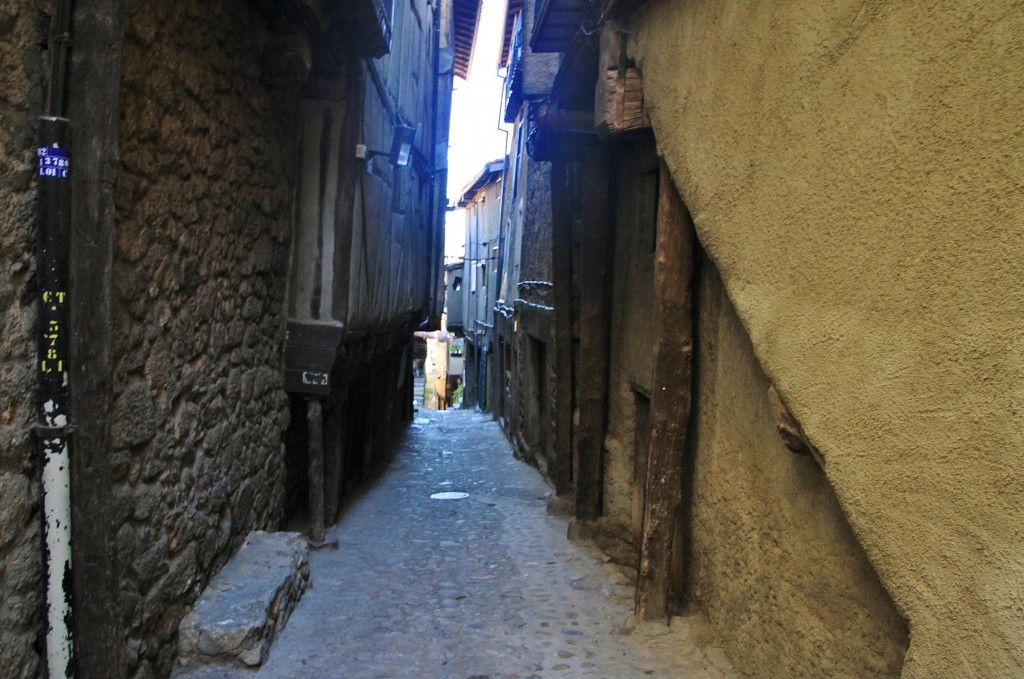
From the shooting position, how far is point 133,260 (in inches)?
122

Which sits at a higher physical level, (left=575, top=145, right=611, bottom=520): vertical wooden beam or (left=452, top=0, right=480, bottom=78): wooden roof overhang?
(left=452, top=0, right=480, bottom=78): wooden roof overhang

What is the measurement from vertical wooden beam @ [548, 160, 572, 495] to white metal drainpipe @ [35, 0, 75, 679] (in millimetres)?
5262

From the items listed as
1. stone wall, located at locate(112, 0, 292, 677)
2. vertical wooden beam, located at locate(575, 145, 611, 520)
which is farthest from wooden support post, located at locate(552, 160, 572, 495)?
stone wall, located at locate(112, 0, 292, 677)

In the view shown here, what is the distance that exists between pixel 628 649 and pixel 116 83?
3.31 meters

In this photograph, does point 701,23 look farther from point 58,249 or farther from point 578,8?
point 58,249

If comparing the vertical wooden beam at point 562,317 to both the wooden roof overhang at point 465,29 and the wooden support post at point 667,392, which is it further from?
the wooden roof overhang at point 465,29

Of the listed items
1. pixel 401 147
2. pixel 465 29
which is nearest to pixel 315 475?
pixel 401 147

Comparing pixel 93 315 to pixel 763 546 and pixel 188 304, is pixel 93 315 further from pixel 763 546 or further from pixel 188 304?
pixel 763 546

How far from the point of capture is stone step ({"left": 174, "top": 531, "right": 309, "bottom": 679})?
3579 millimetres

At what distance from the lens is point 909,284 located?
1981 millimetres

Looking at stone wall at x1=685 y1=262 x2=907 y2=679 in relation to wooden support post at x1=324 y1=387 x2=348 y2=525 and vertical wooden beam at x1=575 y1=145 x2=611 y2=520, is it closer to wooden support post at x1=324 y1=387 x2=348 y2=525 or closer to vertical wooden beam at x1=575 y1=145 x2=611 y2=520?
vertical wooden beam at x1=575 y1=145 x2=611 y2=520

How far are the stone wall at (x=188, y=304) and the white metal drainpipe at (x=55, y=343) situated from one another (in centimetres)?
40

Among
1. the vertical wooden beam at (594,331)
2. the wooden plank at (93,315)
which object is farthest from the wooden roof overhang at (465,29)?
the wooden plank at (93,315)

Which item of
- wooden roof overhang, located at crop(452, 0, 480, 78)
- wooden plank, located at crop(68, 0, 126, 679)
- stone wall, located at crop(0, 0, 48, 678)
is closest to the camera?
stone wall, located at crop(0, 0, 48, 678)
